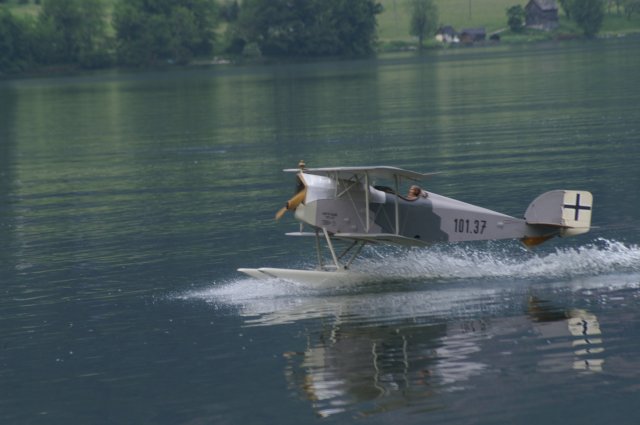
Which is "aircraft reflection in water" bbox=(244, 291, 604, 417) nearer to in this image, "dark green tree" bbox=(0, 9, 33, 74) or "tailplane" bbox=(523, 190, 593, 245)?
"tailplane" bbox=(523, 190, 593, 245)

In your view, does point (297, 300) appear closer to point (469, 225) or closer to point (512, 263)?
point (469, 225)

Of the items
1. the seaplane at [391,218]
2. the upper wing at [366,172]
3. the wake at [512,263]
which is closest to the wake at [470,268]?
the wake at [512,263]

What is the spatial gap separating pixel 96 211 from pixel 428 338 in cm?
1939

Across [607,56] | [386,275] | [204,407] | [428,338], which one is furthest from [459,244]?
[607,56]

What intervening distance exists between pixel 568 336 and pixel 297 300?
606 centimetres

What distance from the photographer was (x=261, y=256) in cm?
2716

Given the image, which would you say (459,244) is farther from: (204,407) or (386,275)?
(204,407)

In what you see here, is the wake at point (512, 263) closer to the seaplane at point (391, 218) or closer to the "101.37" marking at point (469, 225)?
the seaplane at point (391, 218)

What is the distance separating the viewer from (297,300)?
22.8 meters

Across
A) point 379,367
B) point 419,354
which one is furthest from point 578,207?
point 379,367

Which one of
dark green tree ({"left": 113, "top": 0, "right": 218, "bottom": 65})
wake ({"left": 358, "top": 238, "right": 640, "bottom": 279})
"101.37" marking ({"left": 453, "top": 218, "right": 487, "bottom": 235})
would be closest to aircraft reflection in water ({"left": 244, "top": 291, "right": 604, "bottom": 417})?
"101.37" marking ({"left": 453, "top": 218, "right": 487, "bottom": 235})

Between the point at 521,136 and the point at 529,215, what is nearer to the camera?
the point at 529,215

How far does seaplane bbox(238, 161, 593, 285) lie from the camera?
2292 cm

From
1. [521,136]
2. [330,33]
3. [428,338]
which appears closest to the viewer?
[428,338]
